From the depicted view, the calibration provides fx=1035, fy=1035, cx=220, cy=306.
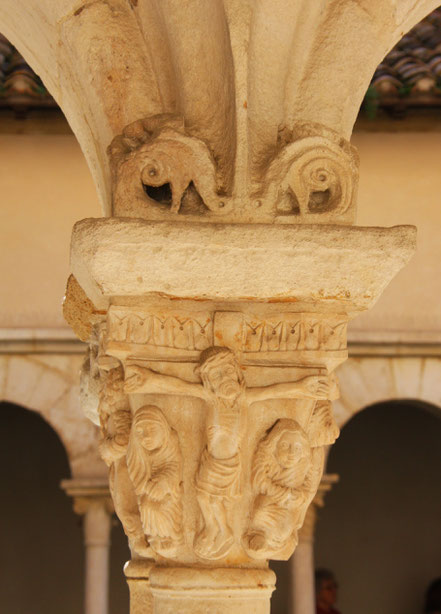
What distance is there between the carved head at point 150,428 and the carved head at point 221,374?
0.11 metres

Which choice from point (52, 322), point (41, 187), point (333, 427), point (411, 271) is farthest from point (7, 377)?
point (333, 427)

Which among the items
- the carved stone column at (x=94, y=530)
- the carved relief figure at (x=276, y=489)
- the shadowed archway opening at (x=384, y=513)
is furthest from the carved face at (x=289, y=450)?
the shadowed archway opening at (x=384, y=513)

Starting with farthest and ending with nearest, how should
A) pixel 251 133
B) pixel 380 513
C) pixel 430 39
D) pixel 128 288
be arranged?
pixel 380 513
pixel 430 39
pixel 251 133
pixel 128 288

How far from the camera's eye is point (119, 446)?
82.7 inches

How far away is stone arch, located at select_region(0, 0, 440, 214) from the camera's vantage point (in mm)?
1974

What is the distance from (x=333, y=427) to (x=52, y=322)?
154 inches

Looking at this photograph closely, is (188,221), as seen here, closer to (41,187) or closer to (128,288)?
(128,288)

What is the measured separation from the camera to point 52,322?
19.2 feet

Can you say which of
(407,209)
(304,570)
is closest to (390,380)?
(407,209)

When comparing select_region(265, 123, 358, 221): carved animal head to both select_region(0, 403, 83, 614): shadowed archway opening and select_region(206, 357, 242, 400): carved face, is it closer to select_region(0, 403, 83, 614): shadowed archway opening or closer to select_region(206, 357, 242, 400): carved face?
select_region(206, 357, 242, 400): carved face

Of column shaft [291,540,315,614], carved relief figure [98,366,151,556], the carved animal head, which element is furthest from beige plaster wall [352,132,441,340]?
the carved animal head

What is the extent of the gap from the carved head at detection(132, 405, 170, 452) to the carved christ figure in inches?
1.6

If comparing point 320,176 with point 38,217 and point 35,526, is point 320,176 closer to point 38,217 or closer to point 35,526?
point 38,217

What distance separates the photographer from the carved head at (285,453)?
1983mm
